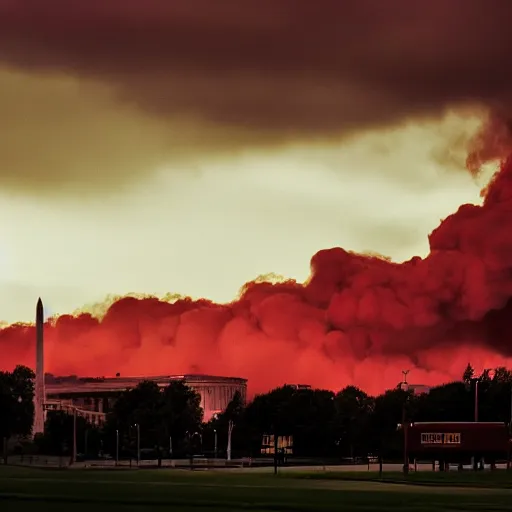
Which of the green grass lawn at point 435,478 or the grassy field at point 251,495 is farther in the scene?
the green grass lawn at point 435,478

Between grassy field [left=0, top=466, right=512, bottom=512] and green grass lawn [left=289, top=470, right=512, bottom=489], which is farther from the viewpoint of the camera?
green grass lawn [left=289, top=470, right=512, bottom=489]

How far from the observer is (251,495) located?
82.1 m

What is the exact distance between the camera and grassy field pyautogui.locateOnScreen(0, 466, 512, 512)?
7062 centimetres

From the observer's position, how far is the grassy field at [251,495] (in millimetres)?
70625

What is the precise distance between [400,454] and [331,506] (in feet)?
405

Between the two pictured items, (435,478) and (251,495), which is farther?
(435,478)

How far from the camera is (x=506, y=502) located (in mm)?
73500

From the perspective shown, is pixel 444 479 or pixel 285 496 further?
pixel 444 479

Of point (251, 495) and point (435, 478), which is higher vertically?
point (251, 495)

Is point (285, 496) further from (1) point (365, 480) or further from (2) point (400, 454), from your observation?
(2) point (400, 454)

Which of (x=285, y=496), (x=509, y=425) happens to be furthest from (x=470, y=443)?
(x=285, y=496)

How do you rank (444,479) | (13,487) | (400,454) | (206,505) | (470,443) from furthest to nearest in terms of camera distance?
(400,454) < (470,443) < (444,479) < (13,487) < (206,505)

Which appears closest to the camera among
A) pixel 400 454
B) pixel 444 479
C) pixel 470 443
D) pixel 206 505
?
pixel 206 505

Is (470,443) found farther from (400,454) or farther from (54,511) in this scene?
(54,511)
